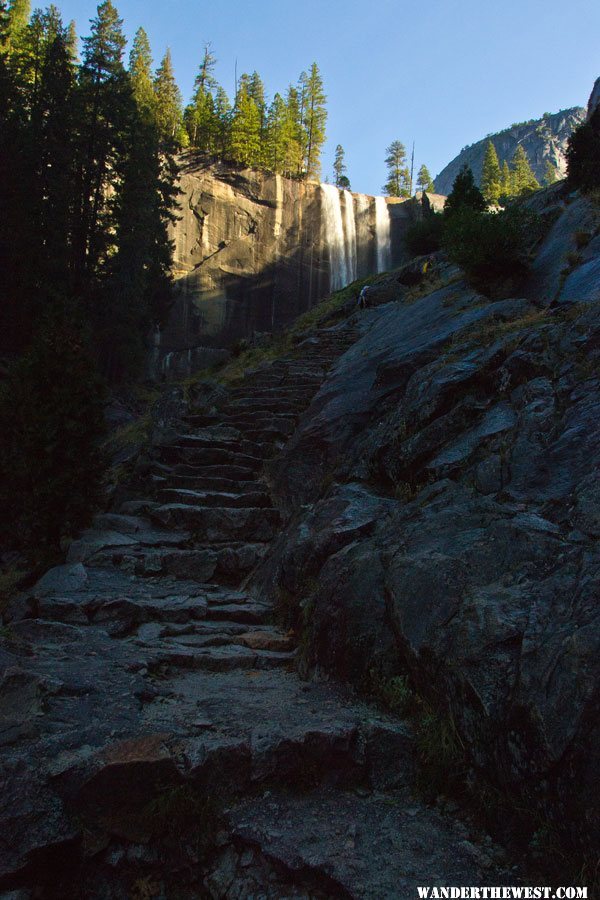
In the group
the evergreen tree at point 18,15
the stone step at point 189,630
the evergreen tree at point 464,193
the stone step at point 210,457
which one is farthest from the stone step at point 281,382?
the evergreen tree at point 18,15

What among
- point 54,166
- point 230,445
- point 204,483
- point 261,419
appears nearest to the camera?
point 204,483

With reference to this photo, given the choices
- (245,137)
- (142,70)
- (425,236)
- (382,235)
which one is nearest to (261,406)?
(425,236)

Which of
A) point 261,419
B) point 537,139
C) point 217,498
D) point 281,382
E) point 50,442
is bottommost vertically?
point 217,498

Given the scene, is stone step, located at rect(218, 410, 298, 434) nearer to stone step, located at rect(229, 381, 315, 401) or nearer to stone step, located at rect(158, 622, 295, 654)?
stone step, located at rect(229, 381, 315, 401)

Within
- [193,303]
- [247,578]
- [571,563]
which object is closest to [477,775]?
[571,563]

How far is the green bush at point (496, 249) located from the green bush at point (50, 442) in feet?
24.7

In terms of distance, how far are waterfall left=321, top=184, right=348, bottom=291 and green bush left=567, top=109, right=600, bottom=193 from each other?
A: 92.7 feet

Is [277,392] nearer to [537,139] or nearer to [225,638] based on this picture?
[225,638]

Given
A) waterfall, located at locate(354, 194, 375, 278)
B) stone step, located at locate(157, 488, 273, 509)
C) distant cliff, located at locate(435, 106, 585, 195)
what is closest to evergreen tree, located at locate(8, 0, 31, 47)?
waterfall, located at locate(354, 194, 375, 278)

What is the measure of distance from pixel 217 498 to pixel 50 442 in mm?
2876

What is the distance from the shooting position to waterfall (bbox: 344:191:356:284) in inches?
1713

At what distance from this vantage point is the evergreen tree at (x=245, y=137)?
46188 millimetres

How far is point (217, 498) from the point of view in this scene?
9.50m

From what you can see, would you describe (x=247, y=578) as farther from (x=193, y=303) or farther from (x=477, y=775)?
(x=193, y=303)
